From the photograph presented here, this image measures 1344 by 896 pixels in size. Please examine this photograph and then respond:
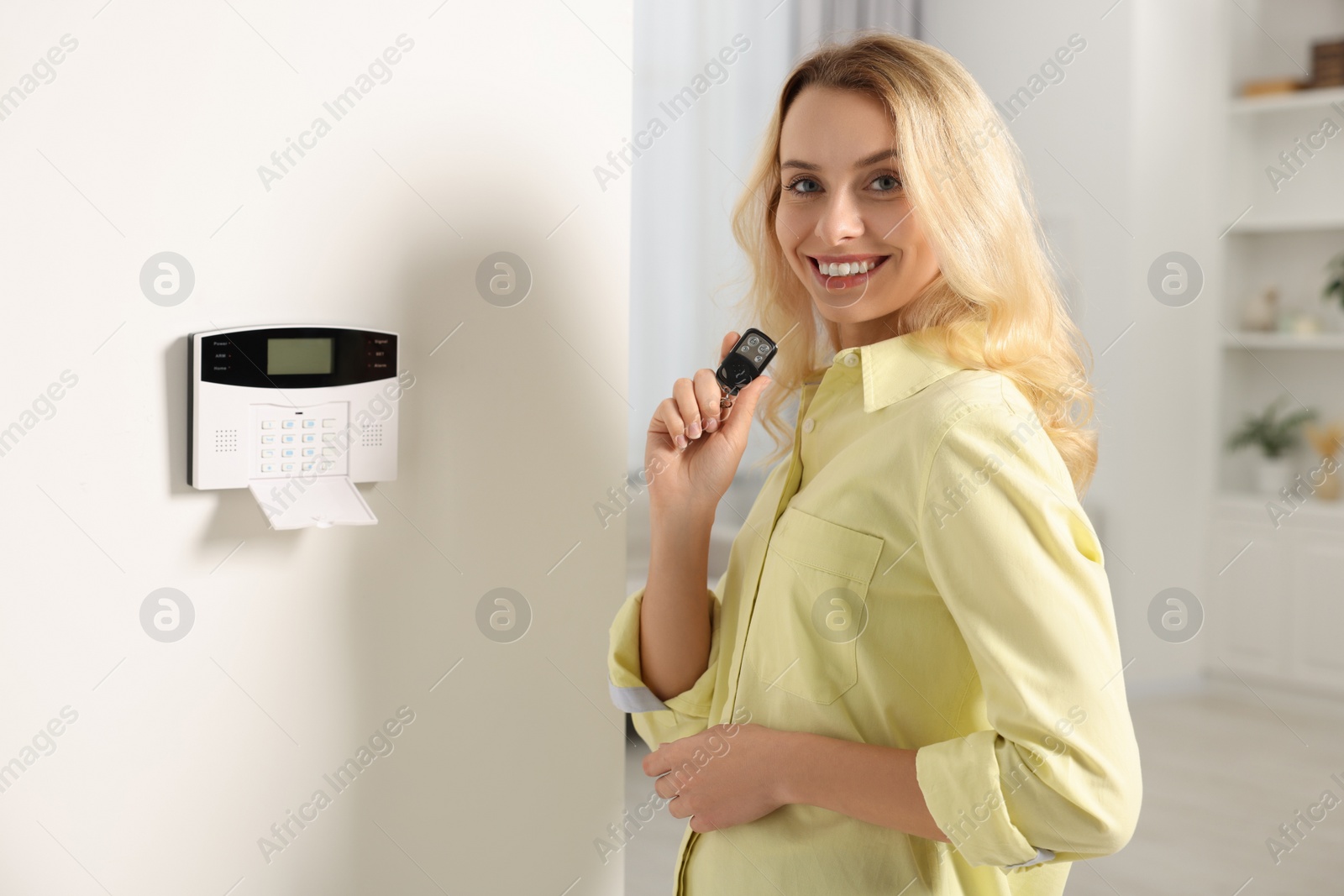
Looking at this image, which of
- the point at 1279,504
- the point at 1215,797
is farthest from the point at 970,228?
the point at 1279,504

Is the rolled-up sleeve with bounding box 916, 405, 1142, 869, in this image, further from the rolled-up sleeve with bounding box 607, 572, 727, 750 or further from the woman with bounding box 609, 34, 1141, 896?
the rolled-up sleeve with bounding box 607, 572, 727, 750

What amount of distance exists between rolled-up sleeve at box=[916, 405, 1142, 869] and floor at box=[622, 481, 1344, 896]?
1.93 m

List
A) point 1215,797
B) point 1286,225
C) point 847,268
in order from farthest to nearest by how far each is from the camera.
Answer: point 1286,225
point 1215,797
point 847,268

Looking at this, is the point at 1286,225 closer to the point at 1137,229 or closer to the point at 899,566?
the point at 1137,229

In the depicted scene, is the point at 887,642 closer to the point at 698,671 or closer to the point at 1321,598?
the point at 698,671

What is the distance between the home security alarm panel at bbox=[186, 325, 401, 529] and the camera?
3.08ft

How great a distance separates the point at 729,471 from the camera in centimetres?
113

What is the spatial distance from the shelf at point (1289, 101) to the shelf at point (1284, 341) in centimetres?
87

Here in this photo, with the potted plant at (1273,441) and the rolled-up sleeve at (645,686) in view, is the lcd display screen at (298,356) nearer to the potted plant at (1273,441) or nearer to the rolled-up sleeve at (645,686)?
the rolled-up sleeve at (645,686)

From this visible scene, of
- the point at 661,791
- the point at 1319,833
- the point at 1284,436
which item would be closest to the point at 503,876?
the point at 661,791

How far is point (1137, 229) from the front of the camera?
4.05 m

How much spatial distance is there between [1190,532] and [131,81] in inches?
167

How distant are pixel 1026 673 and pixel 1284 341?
4.04 meters

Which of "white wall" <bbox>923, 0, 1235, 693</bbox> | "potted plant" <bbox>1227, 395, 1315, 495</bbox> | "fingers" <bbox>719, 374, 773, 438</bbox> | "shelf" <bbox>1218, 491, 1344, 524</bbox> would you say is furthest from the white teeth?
"potted plant" <bbox>1227, 395, 1315, 495</bbox>
